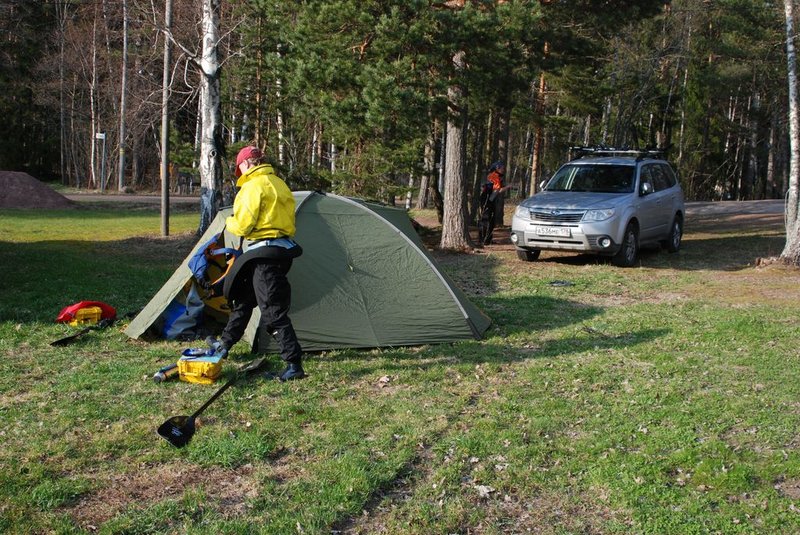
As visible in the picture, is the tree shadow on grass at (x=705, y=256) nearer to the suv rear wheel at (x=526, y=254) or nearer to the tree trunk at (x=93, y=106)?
the suv rear wheel at (x=526, y=254)

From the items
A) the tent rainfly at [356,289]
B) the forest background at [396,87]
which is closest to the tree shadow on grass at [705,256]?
the forest background at [396,87]

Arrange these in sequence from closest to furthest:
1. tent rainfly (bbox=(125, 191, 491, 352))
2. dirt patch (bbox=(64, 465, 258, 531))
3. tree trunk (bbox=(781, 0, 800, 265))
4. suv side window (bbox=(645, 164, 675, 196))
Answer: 1. dirt patch (bbox=(64, 465, 258, 531))
2. tent rainfly (bbox=(125, 191, 491, 352))
3. tree trunk (bbox=(781, 0, 800, 265))
4. suv side window (bbox=(645, 164, 675, 196))

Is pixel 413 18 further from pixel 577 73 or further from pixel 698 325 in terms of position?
pixel 577 73

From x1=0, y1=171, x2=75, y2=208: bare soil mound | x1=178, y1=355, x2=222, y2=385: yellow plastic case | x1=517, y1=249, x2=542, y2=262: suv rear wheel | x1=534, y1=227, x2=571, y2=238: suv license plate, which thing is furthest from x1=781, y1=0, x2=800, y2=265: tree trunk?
x1=0, y1=171, x2=75, y2=208: bare soil mound

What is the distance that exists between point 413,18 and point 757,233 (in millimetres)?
11400

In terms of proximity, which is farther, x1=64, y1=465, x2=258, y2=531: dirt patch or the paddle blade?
the paddle blade

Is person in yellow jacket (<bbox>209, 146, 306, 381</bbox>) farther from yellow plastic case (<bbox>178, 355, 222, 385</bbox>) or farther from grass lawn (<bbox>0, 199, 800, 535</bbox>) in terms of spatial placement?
grass lawn (<bbox>0, 199, 800, 535</bbox>)

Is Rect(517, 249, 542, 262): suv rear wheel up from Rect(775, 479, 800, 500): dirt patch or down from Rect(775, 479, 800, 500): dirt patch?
up

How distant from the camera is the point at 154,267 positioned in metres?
12.9

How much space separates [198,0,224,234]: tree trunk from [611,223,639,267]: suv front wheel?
7.04 metres

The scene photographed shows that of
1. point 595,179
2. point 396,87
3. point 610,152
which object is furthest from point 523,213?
point 610,152

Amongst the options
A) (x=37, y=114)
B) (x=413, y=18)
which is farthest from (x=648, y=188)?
(x=37, y=114)

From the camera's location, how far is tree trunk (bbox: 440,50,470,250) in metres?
14.7

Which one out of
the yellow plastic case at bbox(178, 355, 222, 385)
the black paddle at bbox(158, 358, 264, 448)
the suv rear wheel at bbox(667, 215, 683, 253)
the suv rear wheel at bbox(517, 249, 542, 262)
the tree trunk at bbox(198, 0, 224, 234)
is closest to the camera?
the black paddle at bbox(158, 358, 264, 448)
